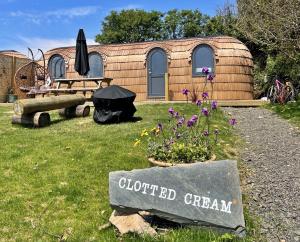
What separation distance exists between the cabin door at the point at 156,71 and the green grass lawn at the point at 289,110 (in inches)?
218

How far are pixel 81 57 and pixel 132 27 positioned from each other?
3289 centimetres

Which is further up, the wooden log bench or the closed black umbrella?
the closed black umbrella

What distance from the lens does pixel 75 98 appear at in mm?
13242

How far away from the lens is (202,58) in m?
20.2

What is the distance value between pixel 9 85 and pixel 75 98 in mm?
13170

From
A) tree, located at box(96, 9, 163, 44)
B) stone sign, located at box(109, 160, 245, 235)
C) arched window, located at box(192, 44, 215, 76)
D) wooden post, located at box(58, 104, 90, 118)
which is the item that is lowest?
stone sign, located at box(109, 160, 245, 235)

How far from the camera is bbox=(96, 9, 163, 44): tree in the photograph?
5075cm

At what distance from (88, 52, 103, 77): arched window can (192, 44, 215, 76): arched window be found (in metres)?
5.00

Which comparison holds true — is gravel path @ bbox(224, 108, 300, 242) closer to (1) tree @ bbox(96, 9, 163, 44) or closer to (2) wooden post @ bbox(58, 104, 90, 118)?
(2) wooden post @ bbox(58, 104, 90, 118)

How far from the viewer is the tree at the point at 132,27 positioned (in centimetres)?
5075

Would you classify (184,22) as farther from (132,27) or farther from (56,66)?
(56,66)

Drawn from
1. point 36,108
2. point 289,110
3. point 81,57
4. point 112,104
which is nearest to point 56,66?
point 81,57

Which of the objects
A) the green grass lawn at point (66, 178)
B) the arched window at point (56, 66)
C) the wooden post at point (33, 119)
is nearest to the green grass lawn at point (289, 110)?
the green grass lawn at point (66, 178)

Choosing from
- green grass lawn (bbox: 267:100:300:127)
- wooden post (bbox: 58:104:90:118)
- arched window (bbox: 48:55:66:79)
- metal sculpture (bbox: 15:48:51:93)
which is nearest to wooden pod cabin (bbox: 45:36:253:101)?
arched window (bbox: 48:55:66:79)
